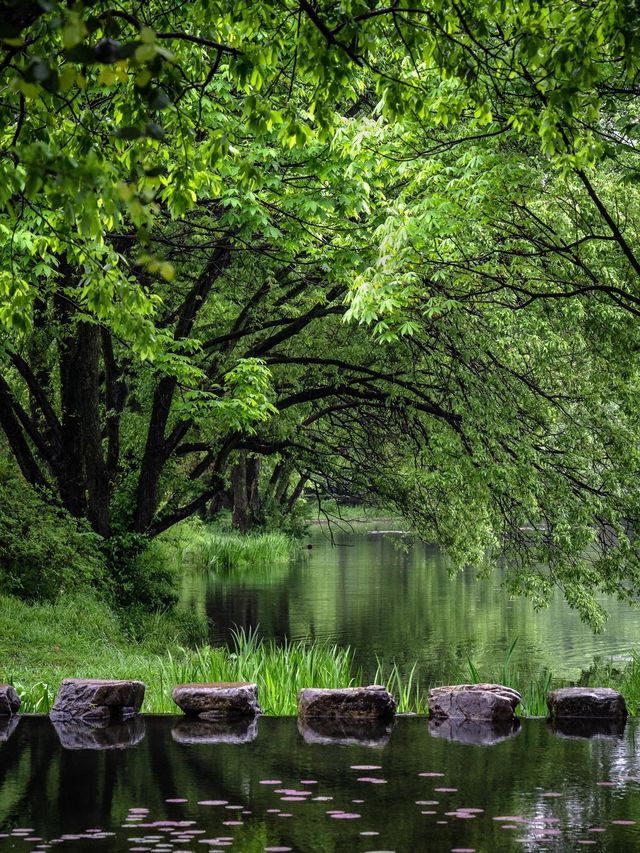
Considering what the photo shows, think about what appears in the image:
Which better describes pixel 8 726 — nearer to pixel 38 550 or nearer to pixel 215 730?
pixel 215 730

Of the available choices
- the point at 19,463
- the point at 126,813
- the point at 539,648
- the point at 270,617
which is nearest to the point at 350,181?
the point at 126,813

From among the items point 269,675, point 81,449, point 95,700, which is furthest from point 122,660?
point 81,449

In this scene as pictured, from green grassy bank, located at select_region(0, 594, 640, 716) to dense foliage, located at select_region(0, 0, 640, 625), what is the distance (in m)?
2.09

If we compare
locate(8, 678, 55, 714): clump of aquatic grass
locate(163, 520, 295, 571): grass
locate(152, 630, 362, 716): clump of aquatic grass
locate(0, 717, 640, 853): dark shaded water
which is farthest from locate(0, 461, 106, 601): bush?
locate(163, 520, 295, 571): grass

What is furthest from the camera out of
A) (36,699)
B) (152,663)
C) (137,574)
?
(137,574)

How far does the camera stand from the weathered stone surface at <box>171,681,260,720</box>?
9055 mm

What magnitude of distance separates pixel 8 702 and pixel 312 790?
3.61 metres

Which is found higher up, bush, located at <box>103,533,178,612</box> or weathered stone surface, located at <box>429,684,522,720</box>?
bush, located at <box>103,533,178,612</box>

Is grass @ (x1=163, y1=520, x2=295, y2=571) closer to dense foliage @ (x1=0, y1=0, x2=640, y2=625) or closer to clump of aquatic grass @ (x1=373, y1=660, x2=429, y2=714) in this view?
dense foliage @ (x1=0, y1=0, x2=640, y2=625)

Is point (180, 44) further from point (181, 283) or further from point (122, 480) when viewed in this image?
point (122, 480)

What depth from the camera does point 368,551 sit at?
45750 millimetres

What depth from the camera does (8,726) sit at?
8.51 meters

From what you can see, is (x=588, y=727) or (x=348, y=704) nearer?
(x=588, y=727)

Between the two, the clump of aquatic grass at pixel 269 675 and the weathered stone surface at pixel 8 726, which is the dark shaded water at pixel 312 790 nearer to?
the weathered stone surface at pixel 8 726
